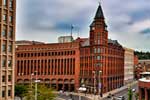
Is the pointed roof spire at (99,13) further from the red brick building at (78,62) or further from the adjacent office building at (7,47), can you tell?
the adjacent office building at (7,47)

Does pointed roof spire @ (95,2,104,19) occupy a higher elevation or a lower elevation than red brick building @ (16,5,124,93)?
higher

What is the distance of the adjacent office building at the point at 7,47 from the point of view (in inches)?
2813

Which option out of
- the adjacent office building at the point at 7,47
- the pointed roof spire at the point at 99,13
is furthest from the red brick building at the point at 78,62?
the adjacent office building at the point at 7,47

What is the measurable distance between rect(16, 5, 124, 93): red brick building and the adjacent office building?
64.4 meters

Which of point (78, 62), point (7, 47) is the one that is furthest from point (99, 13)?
point (7, 47)

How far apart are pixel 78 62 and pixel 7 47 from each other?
73.5m

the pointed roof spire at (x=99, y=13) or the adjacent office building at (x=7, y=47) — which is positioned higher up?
the pointed roof spire at (x=99, y=13)

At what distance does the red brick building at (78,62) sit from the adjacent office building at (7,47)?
64.4 m

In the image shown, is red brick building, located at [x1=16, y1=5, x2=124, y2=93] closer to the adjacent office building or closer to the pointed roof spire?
the pointed roof spire

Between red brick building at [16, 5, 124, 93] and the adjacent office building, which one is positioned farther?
red brick building at [16, 5, 124, 93]

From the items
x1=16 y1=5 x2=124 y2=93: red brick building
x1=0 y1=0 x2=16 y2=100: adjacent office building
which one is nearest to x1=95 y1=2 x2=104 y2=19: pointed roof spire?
x1=16 y1=5 x2=124 y2=93: red brick building

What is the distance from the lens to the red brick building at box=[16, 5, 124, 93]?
137 metres

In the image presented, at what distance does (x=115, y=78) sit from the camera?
157250mm

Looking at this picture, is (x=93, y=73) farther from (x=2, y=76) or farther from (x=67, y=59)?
(x=2, y=76)
